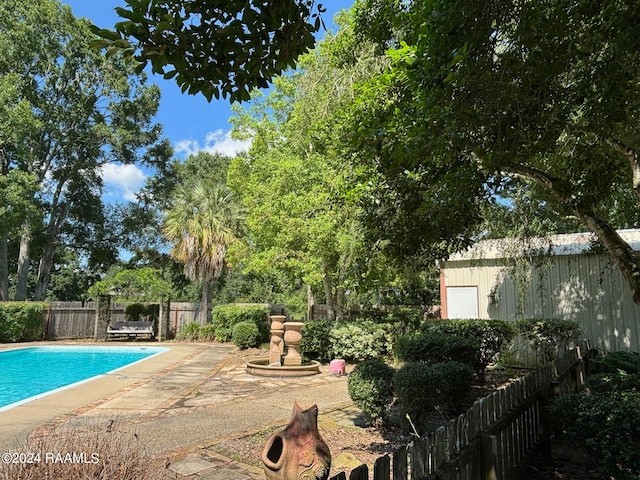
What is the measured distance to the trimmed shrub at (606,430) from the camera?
361cm

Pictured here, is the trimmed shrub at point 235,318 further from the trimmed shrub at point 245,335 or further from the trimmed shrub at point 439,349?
the trimmed shrub at point 439,349

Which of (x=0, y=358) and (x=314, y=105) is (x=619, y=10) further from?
(x=0, y=358)

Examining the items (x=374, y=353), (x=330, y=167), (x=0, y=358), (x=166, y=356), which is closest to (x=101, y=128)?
(x=0, y=358)

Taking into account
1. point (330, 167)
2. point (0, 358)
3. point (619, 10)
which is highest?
point (330, 167)

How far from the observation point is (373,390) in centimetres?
543

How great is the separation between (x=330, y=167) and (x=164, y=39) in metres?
10.7

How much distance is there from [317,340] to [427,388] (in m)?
6.91

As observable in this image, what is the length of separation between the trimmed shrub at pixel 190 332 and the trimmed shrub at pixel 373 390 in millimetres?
14925

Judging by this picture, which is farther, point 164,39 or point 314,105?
point 314,105

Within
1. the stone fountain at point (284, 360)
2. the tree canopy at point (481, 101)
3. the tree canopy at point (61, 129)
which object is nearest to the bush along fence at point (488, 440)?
the tree canopy at point (481, 101)

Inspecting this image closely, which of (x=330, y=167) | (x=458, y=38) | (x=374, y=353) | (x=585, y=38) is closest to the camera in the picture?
(x=458, y=38)

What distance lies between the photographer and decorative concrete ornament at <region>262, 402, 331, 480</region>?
3096mm

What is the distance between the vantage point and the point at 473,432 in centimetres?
303

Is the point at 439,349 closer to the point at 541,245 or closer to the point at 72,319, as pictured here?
the point at 541,245
